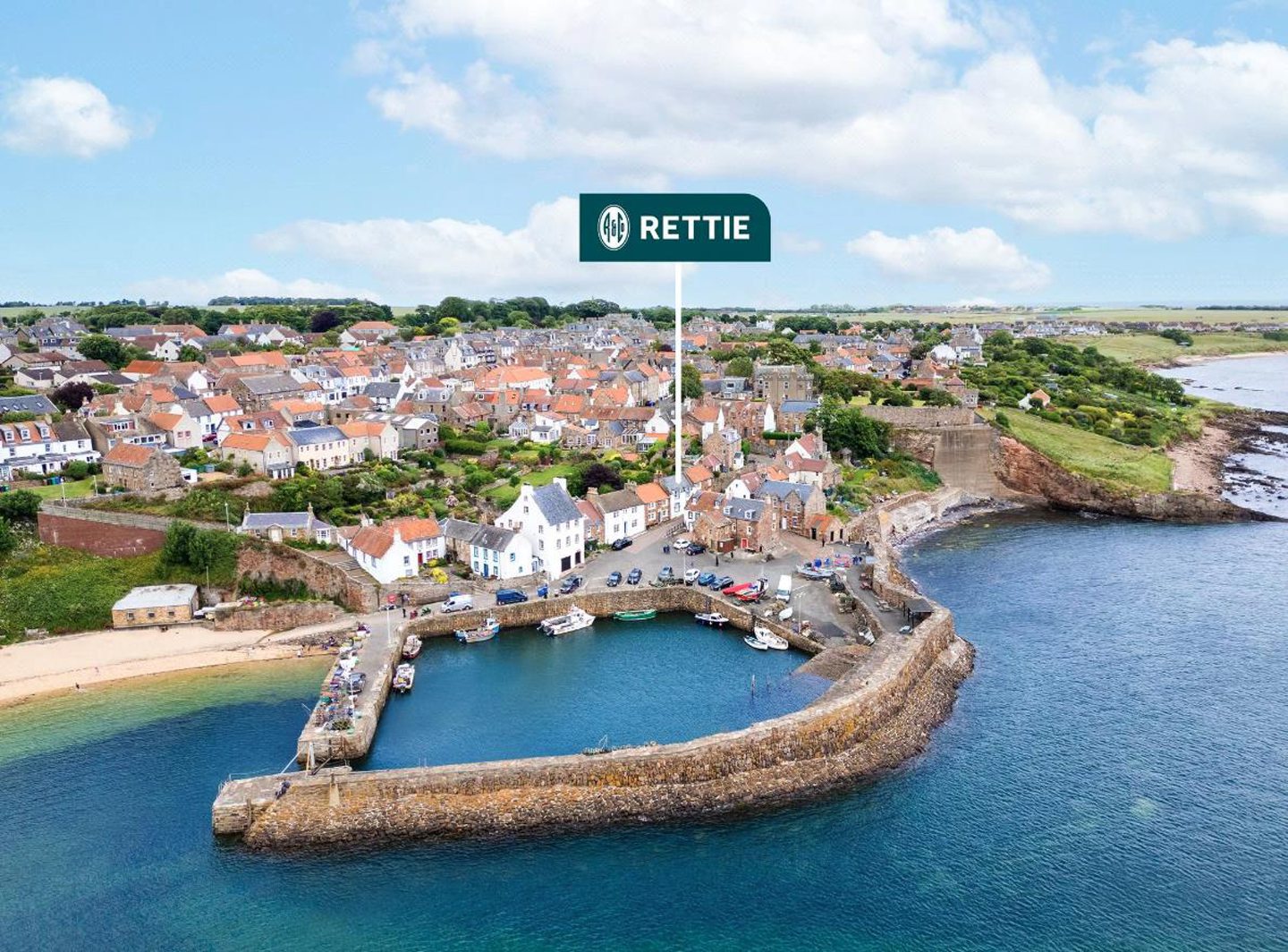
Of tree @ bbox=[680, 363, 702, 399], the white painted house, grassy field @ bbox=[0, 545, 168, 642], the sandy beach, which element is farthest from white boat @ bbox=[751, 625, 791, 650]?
tree @ bbox=[680, 363, 702, 399]

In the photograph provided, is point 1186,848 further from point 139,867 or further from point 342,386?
point 342,386

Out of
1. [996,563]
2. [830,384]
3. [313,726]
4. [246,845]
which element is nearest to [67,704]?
[313,726]

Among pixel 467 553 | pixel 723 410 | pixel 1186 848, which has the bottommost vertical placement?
pixel 1186 848

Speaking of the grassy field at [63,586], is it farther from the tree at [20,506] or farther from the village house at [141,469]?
the village house at [141,469]

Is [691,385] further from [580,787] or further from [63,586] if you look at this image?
[580,787]

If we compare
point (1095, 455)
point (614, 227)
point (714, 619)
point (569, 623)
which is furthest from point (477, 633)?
point (1095, 455)

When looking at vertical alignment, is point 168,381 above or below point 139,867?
above
